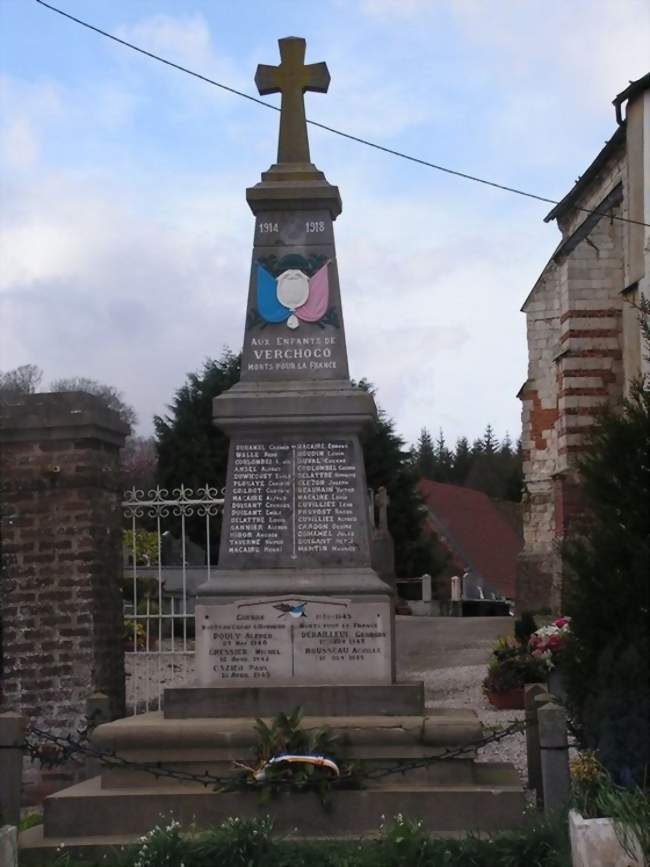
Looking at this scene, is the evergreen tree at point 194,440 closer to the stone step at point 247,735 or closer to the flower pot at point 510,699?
the flower pot at point 510,699

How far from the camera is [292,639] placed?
8586 millimetres

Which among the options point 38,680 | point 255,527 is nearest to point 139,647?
point 38,680

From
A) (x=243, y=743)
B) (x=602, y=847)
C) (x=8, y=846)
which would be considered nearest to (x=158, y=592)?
(x=243, y=743)

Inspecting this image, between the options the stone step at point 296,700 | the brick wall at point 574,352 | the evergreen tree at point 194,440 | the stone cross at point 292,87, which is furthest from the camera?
the evergreen tree at point 194,440

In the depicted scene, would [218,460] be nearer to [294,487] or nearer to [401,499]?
[401,499]

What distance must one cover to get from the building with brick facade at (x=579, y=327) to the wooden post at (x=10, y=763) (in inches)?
548

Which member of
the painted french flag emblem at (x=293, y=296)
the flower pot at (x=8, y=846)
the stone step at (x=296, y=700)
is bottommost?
the flower pot at (x=8, y=846)

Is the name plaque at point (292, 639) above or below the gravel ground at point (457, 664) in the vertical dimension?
above

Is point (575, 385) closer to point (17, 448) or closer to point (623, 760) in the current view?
point (17, 448)

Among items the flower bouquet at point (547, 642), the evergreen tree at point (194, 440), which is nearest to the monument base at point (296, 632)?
the flower bouquet at point (547, 642)

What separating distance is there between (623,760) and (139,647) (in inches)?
332

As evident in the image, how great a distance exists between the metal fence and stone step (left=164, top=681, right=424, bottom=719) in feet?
7.30

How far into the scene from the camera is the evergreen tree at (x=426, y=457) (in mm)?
76312

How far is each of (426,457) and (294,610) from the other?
2905 inches
